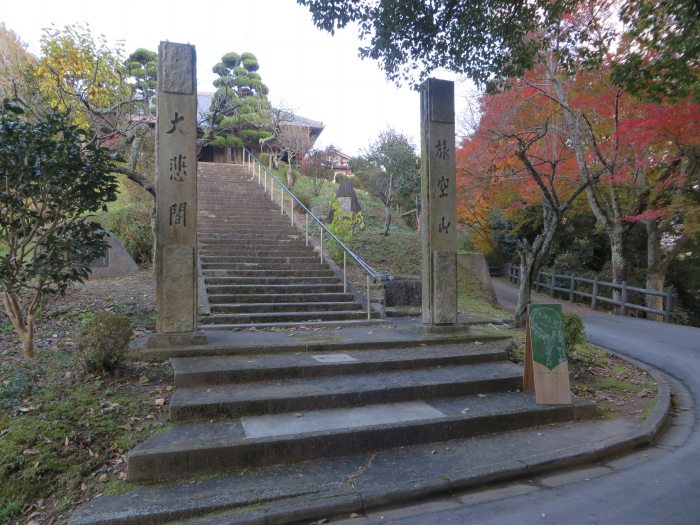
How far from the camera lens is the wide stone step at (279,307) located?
8.68 meters

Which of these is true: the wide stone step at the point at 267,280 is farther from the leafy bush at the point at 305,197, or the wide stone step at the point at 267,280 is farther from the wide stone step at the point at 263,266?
the leafy bush at the point at 305,197

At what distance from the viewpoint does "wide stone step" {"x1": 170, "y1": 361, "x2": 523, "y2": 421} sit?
181 inches

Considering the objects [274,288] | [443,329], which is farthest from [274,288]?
[443,329]

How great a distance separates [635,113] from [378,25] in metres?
7.92

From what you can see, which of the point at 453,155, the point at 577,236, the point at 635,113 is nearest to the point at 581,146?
the point at 635,113

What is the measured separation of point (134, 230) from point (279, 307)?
679 centimetres

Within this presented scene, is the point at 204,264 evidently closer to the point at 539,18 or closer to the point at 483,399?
the point at 483,399

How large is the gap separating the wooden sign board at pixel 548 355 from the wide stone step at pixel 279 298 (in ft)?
15.9

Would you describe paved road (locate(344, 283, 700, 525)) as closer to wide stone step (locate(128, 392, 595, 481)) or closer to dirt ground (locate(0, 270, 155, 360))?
wide stone step (locate(128, 392, 595, 481))

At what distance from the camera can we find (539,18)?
833cm

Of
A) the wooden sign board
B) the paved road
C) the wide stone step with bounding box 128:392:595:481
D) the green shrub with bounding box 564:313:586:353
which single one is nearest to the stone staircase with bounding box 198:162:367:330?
the wide stone step with bounding box 128:392:595:481

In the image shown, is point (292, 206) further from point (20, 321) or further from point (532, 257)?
point (20, 321)

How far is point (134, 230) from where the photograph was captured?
13.5 meters

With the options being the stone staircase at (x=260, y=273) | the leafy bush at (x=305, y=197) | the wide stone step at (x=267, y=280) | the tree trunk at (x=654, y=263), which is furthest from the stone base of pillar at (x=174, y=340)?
the tree trunk at (x=654, y=263)
